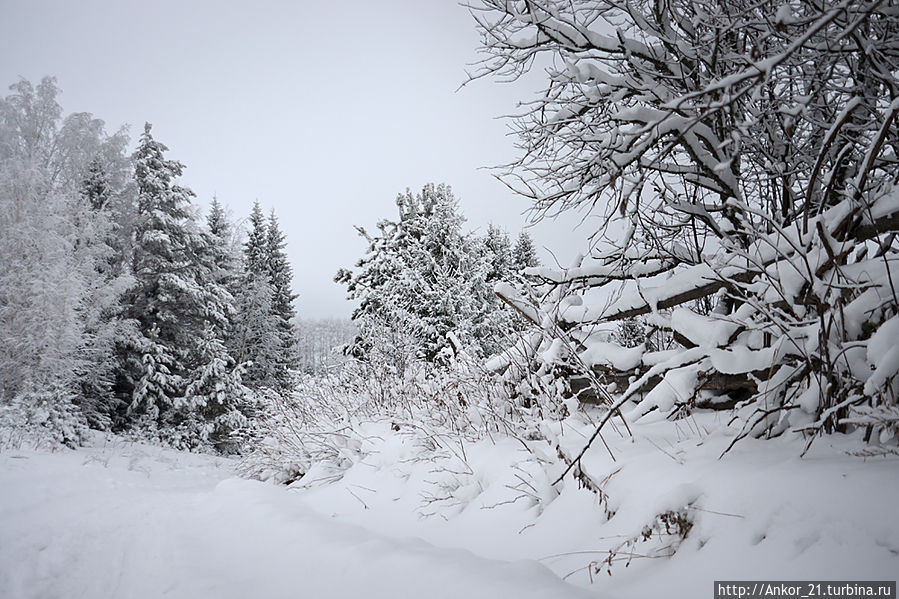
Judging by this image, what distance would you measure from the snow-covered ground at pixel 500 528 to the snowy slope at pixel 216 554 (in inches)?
0.5

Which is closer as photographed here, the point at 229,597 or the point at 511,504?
the point at 229,597

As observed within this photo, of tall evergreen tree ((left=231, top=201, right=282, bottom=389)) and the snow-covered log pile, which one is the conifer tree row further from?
the snow-covered log pile

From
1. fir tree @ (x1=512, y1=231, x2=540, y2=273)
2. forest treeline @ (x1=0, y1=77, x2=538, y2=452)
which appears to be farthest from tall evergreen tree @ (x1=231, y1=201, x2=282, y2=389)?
fir tree @ (x1=512, y1=231, x2=540, y2=273)

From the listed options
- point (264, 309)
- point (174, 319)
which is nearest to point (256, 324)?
point (264, 309)

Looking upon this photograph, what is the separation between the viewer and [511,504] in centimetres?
274

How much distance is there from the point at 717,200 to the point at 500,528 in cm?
382

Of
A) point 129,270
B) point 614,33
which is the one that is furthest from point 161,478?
point 129,270

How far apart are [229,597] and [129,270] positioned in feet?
66.1

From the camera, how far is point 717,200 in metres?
4.26

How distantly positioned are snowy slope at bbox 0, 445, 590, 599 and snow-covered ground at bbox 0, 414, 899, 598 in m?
0.01

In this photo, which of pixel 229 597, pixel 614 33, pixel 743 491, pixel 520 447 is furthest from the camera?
pixel 614 33

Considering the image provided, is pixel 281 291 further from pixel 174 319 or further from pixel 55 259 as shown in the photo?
pixel 55 259

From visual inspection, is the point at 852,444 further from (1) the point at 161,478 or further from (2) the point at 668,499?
(1) the point at 161,478

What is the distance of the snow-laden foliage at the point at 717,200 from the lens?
5.87 ft
